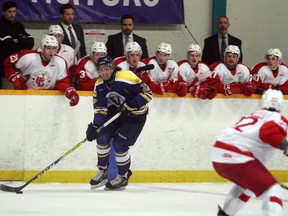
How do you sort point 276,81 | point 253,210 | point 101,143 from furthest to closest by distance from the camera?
point 276,81
point 101,143
point 253,210

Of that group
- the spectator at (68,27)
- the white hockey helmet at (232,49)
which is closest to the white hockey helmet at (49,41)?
the spectator at (68,27)

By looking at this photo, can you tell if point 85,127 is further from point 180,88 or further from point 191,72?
point 191,72

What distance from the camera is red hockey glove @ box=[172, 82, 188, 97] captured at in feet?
25.2

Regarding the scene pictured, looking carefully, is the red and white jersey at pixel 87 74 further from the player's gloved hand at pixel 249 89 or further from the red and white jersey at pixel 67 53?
the player's gloved hand at pixel 249 89

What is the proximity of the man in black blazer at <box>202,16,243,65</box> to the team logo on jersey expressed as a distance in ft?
5.61

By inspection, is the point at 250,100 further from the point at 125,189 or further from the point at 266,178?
the point at 266,178

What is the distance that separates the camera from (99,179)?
285 inches

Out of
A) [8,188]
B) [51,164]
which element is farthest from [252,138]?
[8,188]

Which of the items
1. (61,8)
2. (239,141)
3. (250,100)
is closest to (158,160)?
(250,100)

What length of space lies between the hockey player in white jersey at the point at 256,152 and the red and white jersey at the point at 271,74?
302cm

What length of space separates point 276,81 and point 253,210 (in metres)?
2.25

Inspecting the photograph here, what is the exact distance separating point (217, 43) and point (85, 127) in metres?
1.70

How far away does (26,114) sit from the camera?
7.44 m

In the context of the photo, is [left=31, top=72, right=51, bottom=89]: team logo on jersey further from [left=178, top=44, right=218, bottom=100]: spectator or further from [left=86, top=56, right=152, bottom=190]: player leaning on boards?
[left=178, top=44, right=218, bottom=100]: spectator
